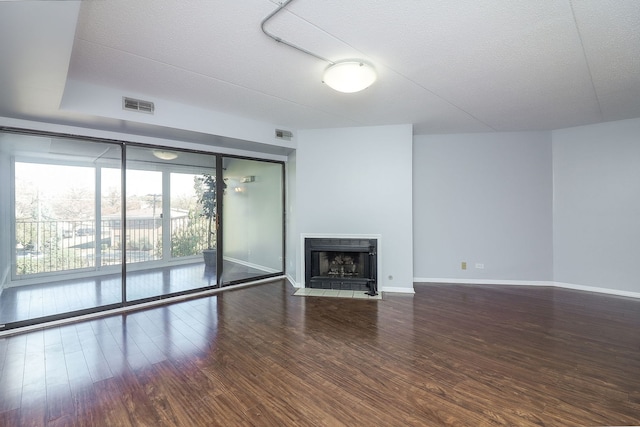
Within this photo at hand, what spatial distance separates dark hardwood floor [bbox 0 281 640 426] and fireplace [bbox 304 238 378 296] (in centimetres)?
67

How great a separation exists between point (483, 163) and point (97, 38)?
5427mm

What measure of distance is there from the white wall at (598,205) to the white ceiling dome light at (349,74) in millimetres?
4253

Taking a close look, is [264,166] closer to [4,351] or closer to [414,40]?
[414,40]

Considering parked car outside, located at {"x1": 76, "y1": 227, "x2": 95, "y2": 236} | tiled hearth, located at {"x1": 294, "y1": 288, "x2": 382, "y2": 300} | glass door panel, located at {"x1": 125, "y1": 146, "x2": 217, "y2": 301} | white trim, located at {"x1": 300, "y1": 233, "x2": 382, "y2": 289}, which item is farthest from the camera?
white trim, located at {"x1": 300, "y1": 233, "x2": 382, "y2": 289}

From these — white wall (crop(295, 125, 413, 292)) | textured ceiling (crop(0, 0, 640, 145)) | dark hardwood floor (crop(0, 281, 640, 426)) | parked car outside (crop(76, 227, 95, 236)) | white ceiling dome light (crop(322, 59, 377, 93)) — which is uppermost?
textured ceiling (crop(0, 0, 640, 145))

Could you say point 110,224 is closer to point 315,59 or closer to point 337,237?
point 337,237

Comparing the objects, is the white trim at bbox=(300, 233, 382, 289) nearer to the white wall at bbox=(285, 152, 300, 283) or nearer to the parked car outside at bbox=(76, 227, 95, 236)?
the white wall at bbox=(285, 152, 300, 283)

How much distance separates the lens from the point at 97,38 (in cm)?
216

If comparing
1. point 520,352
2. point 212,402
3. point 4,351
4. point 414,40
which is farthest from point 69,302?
point 520,352

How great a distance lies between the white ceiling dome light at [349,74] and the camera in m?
2.47

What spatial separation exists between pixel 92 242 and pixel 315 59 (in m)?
3.55

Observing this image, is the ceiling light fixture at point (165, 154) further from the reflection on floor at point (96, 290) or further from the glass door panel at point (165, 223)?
the reflection on floor at point (96, 290)

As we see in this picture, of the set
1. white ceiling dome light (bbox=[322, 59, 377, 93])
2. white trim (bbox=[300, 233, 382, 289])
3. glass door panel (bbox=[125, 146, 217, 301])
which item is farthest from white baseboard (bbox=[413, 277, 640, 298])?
glass door panel (bbox=[125, 146, 217, 301])

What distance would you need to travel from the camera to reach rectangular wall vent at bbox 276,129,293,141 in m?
4.49
